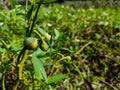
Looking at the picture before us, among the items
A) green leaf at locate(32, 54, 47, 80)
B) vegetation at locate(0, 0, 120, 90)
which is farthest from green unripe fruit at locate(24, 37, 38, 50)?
vegetation at locate(0, 0, 120, 90)

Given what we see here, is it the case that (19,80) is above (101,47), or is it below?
above

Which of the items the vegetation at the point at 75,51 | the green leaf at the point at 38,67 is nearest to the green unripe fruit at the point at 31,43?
the green leaf at the point at 38,67

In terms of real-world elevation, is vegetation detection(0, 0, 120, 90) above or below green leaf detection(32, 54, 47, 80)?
below

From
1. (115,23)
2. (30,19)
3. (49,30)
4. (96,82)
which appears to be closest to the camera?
(30,19)

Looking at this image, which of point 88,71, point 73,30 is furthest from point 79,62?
point 73,30

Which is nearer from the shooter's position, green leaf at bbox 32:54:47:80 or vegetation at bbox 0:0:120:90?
green leaf at bbox 32:54:47:80

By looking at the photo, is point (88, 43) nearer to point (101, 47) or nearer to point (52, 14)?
point (101, 47)

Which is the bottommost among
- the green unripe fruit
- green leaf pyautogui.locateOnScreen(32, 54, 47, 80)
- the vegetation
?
the vegetation

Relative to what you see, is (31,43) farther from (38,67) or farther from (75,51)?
(75,51)

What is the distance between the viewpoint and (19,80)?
1.65 m

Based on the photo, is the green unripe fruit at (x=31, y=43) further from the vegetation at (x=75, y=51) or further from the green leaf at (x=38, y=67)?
the vegetation at (x=75, y=51)

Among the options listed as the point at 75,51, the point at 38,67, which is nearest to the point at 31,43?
the point at 38,67

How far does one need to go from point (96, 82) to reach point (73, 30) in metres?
0.61

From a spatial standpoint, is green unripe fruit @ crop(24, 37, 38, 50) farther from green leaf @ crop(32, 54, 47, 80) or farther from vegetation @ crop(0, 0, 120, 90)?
vegetation @ crop(0, 0, 120, 90)
